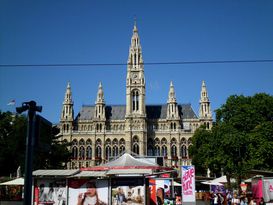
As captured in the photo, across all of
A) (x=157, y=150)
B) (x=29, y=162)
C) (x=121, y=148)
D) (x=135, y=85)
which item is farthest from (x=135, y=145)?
(x=29, y=162)

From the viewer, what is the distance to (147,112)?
9462 cm

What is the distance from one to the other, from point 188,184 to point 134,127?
6988 centimetres

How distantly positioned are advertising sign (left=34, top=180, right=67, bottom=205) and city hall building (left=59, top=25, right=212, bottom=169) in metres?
67.4

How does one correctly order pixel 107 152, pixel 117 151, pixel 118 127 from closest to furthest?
pixel 117 151 < pixel 107 152 < pixel 118 127

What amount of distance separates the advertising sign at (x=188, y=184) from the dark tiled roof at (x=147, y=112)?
75623 millimetres

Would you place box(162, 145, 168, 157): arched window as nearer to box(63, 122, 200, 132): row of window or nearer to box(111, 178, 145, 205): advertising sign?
box(63, 122, 200, 132): row of window

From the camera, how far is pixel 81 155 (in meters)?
88.4

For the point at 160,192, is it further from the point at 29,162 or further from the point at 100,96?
the point at 100,96

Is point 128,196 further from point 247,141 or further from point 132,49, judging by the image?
point 132,49

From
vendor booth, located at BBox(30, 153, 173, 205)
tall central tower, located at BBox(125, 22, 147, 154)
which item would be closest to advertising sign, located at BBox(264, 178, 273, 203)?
vendor booth, located at BBox(30, 153, 173, 205)

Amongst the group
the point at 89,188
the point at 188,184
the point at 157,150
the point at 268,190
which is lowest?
the point at 268,190

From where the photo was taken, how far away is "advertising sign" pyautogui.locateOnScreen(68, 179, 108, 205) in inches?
663

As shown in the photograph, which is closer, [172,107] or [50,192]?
[50,192]

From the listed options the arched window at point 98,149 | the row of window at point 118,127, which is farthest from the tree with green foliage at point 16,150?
the row of window at point 118,127
